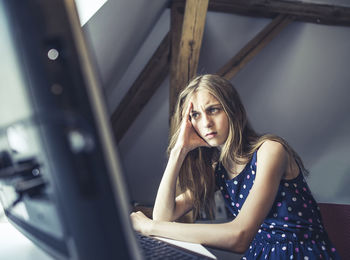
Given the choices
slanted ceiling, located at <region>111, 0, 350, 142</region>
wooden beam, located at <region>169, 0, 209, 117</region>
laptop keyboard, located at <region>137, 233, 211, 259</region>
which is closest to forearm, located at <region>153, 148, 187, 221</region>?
laptop keyboard, located at <region>137, 233, 211, 259</region>

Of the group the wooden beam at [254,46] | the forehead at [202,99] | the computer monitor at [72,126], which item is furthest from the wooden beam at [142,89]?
the computer monitor at [72,126]

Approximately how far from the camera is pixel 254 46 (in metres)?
3.21

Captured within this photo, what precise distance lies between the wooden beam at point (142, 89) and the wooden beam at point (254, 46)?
61cm

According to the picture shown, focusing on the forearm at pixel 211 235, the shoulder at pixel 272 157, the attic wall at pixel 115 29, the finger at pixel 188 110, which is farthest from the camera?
the attic wall at pixel 115 29

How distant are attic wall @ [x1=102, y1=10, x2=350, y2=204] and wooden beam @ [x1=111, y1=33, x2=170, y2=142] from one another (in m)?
0.10

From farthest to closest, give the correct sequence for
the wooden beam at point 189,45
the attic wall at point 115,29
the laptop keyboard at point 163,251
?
1. the wooden beam at point 189,45
2. the attic wall at point 115,29
3. the laptop keyboard at point 163,251

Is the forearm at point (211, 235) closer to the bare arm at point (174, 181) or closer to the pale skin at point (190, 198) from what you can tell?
the pale skin at point (190, 198)

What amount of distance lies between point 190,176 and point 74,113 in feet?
4.07

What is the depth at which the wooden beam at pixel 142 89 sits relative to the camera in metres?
3.16

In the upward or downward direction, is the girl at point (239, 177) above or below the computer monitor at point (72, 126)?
below

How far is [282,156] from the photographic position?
45.4 inches

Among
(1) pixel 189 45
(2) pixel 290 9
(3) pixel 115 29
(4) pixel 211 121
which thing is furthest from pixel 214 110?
(2) pixel 290 9

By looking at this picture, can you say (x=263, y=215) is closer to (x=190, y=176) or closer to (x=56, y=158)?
(x=190, y=176)

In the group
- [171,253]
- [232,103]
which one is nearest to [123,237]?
[171,253]
